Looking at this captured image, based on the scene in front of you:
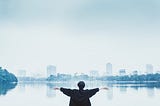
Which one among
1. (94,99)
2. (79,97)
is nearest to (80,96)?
(79,97)

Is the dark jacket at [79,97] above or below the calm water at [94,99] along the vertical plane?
above

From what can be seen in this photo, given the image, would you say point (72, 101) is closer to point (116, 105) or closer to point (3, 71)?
point (116, 105)

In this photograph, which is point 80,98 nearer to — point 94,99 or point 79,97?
point 79,97

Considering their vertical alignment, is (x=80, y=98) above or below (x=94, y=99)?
above

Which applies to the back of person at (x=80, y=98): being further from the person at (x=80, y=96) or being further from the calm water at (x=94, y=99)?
the calm water at (x=94, y=99)

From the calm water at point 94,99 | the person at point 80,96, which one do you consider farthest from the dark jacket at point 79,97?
the calm water at point 94,99

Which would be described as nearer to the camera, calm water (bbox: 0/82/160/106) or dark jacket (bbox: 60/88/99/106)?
dark jacket (bbox: 60/88/99/106)

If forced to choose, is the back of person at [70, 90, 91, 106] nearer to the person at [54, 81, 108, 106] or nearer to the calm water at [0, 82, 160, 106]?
the person at [54, 81, 108, 106]

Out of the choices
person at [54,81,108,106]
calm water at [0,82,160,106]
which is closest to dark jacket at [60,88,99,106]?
person at [54,81,108,106]

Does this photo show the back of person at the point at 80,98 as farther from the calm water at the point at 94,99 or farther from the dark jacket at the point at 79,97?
the calm water at the point at 94,99

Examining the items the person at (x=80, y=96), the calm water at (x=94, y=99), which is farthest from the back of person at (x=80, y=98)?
the calm water at (x=94, y=99)

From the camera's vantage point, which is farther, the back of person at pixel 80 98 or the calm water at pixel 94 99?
the calm water at pixel 94 99

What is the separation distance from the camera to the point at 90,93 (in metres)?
6.01

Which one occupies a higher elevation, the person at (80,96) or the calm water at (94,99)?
the person at (80,96)
